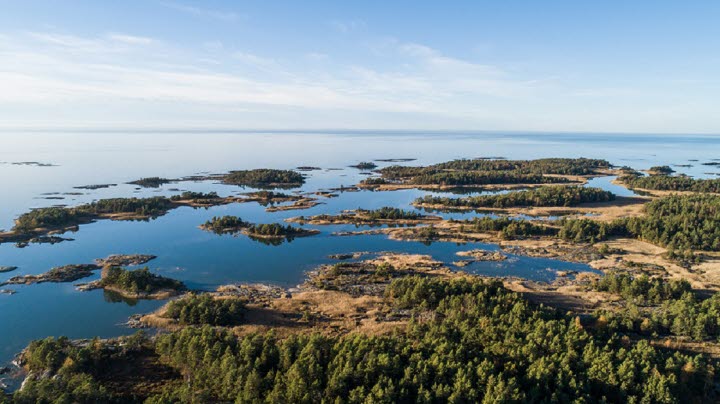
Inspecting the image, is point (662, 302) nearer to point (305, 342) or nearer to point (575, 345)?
point (575, 345)

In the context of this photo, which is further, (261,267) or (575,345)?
(261,267)

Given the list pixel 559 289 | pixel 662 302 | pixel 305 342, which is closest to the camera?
pixel 305 342

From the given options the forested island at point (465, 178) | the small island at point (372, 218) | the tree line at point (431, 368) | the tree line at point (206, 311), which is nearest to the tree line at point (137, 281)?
the tree line at point (206, 311)

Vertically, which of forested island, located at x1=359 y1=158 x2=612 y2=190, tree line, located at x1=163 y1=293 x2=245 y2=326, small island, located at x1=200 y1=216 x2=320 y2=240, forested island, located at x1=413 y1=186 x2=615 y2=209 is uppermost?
forested island, located at x1=359 y1=158 x2=612 y2=190

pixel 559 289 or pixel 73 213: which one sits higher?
pixel 73 213

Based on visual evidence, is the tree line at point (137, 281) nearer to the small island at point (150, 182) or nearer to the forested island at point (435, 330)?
the forested island at point (435, 330)

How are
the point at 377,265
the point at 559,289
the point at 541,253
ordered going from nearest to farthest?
the point at 559,289 → the point at 377,265 → the point at 541,253

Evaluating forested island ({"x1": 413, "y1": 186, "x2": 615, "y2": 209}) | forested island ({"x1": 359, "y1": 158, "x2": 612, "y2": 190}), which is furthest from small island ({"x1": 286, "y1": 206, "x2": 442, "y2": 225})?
forested island ({"x1": 359, "y1": 158, "x2": 612, "y2": 190})

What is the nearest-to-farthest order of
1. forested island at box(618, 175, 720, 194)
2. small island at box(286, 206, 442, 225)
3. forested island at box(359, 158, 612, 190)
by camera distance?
small island at box(286, 206, 442, 225), forested island at box(618, 175, 720, 194), forested island at box(359, 158, 612, 190)

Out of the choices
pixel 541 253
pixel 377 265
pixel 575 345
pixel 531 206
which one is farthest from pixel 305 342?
pixel 531 206

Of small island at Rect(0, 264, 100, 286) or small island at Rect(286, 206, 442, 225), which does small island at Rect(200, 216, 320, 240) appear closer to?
small island at Rect(286, 206, 442, 225)

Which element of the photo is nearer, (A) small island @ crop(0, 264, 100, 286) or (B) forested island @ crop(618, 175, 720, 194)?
(A) small island @ crop(0, 264, 100, 286)
